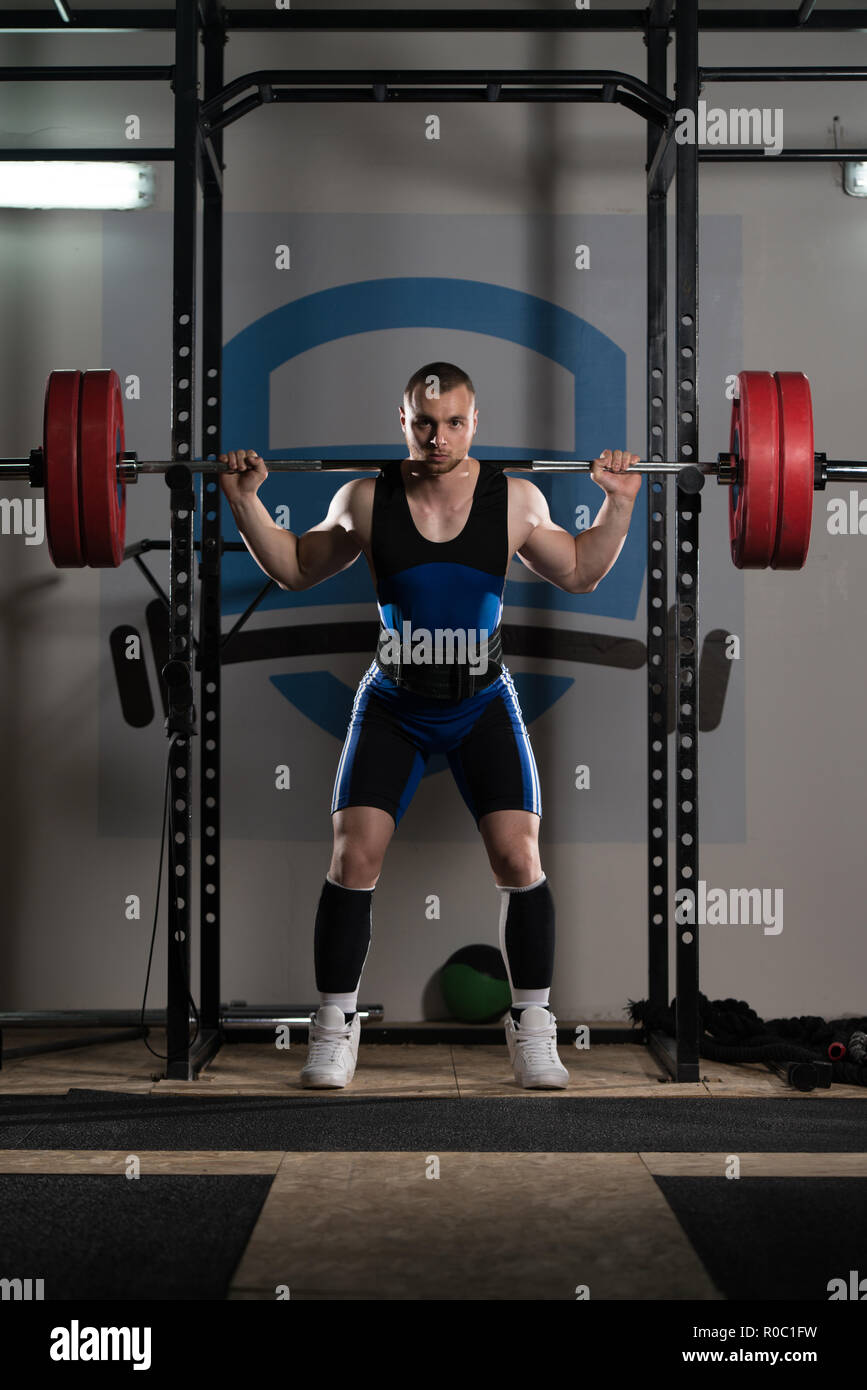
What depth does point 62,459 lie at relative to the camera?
2.49 meters

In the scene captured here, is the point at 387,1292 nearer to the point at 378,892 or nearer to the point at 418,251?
the point at 378,892

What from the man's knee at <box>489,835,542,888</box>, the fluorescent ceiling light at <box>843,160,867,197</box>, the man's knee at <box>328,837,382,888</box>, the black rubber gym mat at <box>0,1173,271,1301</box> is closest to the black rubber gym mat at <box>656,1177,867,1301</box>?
the black rubber gym mat at <box>0,1173,271,1301</box>

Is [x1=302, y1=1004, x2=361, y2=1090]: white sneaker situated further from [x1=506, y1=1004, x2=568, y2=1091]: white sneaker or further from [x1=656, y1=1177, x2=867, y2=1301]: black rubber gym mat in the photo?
[x1=656, y1=1177, x2=867, y2=1301]: black rubber gym mat

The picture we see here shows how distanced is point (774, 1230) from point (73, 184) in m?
3.12

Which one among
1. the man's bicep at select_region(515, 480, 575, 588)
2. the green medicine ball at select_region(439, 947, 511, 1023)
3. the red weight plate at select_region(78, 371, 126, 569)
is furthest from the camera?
the green medicine ball at select_region(439, 947, 511, 1023)

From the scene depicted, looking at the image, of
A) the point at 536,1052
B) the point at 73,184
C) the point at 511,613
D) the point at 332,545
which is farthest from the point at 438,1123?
the point at 73,184

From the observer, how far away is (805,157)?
3.21 meters

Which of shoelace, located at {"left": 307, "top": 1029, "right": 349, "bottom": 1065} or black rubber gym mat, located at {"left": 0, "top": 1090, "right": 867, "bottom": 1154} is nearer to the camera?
black rubber gym mat, located at {"left": 0, "top": 1090, "right": 867, "bottom": 1154}

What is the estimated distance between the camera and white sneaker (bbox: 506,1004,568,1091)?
2543mm

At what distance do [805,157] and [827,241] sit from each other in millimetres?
236

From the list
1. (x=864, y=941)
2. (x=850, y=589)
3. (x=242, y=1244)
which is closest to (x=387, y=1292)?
(x=242, y=1244)

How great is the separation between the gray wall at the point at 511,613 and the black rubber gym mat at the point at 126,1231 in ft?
4.78

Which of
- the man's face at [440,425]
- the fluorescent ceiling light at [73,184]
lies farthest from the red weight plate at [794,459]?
the fluorescent ceiling light at [73,184]

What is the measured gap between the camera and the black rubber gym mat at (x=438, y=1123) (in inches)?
82.0
